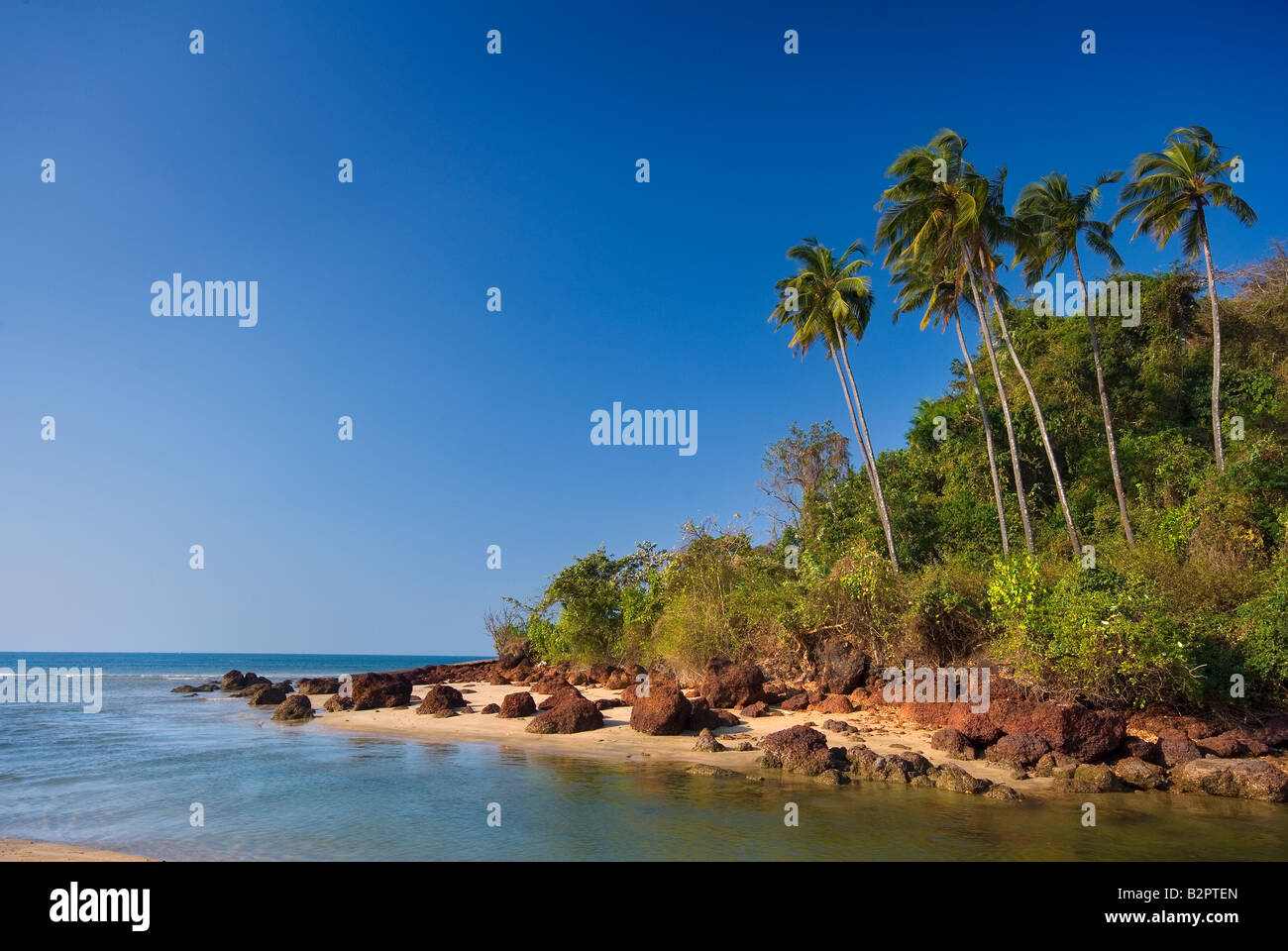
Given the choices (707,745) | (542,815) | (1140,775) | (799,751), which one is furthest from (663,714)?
(1140,775)

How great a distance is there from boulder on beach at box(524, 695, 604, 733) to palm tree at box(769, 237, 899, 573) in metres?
12.6

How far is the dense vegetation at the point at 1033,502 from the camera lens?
1541cm

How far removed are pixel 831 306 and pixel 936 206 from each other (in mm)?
4619

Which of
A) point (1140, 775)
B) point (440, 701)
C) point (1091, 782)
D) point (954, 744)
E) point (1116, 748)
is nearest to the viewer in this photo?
point (1091, 782)

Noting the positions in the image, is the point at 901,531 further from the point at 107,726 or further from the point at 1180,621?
the point at 107,726

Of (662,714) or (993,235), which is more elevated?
(993,235)

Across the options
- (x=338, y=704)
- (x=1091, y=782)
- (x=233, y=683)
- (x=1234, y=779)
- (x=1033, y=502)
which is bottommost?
(x=233, y=683)

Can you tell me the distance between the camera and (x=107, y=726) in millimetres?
24391

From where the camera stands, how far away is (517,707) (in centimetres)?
2080

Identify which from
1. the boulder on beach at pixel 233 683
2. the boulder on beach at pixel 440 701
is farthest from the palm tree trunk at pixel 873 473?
the boulder on beach at pixel 233 683

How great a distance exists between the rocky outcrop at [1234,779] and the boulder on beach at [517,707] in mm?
15218

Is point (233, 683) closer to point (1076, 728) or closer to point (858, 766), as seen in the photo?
point (858, 766)
